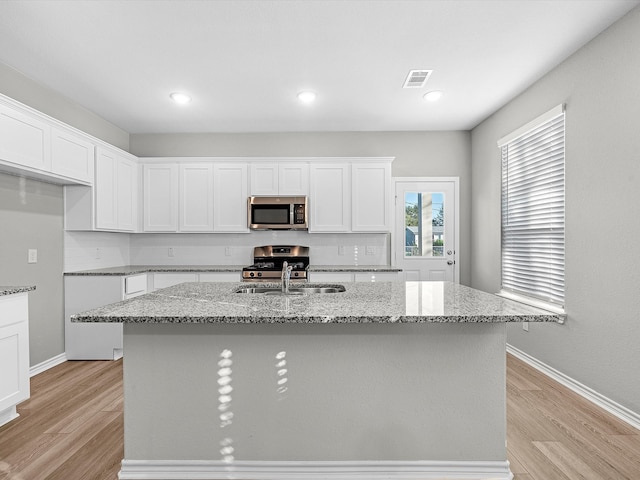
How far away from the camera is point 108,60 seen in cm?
297

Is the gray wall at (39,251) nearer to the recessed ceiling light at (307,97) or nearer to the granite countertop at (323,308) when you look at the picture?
the granite countertop at (323,308)

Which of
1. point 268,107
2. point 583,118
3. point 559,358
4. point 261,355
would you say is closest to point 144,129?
point 268,107

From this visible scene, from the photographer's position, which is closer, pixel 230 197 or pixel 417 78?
pixel 417 78

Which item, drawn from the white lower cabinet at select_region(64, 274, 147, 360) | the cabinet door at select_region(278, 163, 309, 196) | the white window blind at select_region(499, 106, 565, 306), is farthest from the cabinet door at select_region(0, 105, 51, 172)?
Answer: the white window blind at select_region(499, 106, 565, 306)

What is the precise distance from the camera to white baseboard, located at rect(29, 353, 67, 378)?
332 cm

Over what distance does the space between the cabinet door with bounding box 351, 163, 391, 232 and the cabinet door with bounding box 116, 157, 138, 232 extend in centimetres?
264

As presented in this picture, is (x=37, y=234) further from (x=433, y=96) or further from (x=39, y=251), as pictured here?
(x=433, y=96)

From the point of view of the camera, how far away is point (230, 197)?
15.1 feet

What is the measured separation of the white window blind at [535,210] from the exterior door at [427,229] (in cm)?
86

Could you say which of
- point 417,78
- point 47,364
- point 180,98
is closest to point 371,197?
point 417,78

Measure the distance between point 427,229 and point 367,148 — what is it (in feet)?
4.37

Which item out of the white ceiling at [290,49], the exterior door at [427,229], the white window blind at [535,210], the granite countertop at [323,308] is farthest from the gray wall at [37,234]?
the white window blind at [535,210]

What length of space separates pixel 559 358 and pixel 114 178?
4.67 meters

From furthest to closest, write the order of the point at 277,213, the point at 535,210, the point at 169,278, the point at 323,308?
the point at 277,213, the point at 169,278, the point at 535,210, the point at 323,308
